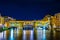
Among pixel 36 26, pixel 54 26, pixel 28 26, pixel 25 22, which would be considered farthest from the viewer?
pixel 28 26

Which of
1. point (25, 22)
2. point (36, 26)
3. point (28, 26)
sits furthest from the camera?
point (28, 26)

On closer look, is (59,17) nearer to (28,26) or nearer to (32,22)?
(32,22)

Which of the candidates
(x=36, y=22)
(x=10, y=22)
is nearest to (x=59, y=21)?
(x=36, y=22)

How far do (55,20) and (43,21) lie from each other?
8.38 meters

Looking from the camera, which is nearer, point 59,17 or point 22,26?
point 59,17

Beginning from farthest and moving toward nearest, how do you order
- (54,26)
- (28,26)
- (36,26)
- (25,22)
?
(28,26)
(36,26)
(25,22)
(54,26)

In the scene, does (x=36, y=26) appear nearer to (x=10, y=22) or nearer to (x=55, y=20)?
(x=10, y=22)

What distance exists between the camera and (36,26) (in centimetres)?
4138

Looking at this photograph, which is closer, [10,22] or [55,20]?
[55,20]

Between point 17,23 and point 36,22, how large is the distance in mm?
3827

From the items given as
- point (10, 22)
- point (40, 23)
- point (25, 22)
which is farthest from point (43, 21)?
point (10, 22)

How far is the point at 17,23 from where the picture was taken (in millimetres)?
38500

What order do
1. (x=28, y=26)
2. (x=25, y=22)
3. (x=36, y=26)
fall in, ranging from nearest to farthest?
(x=25, y=22)
(x=36, y=26)
(x=28, y=26)

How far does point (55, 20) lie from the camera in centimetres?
3234
